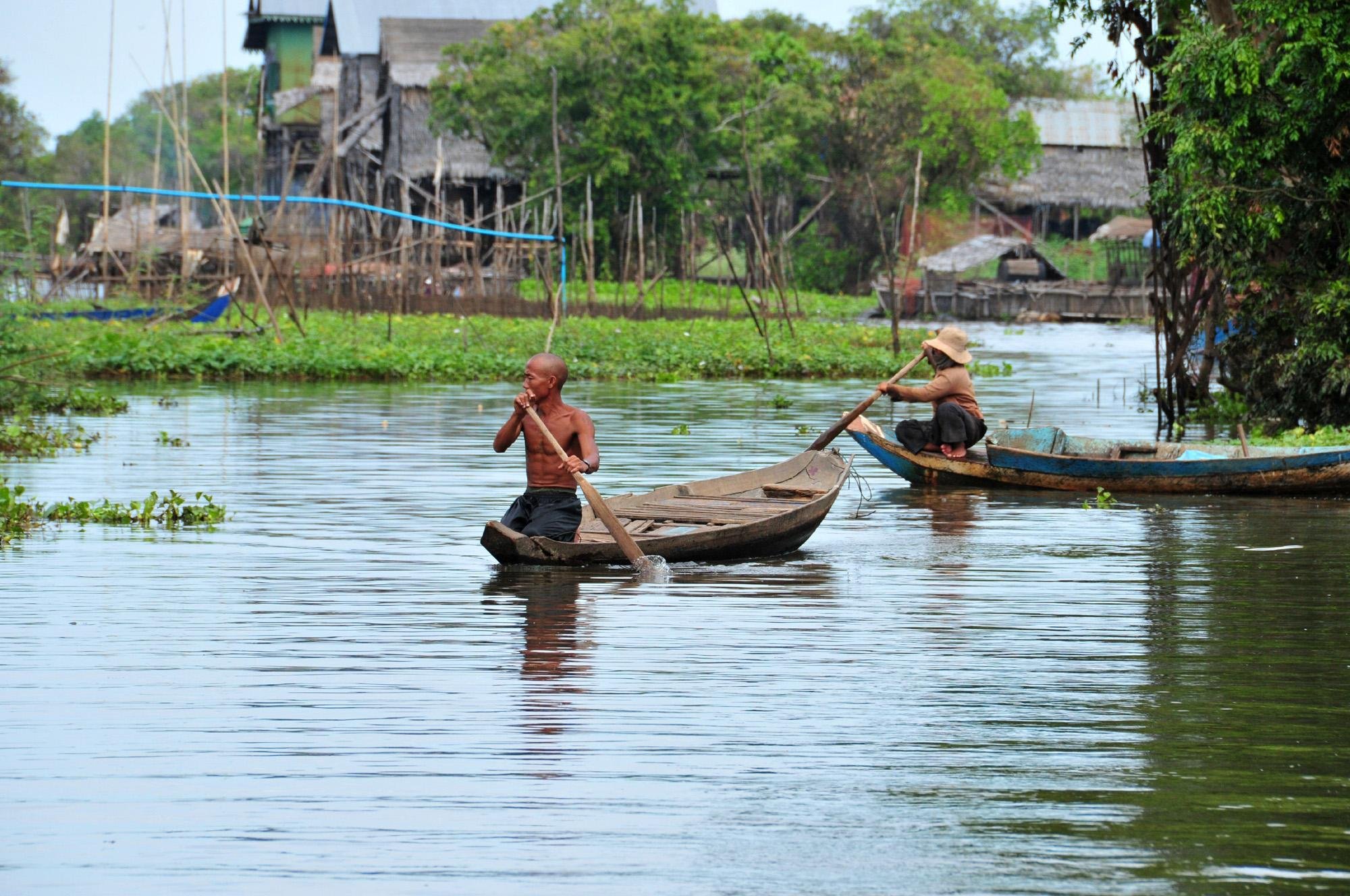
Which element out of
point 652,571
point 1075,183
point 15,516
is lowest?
point 652,571

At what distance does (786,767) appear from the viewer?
4.66 m

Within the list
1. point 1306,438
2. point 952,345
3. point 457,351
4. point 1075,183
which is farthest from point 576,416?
point 1075,183

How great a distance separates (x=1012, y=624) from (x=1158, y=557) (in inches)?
83.9

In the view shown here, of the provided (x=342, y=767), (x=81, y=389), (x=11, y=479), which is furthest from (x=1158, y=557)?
(x=81, y=389)

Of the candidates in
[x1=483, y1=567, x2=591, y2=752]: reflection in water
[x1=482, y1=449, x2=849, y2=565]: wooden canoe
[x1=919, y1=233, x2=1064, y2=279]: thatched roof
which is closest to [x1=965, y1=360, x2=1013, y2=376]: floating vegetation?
[x1=482, y1=449, x2=849, y2=565]: wooden canoe

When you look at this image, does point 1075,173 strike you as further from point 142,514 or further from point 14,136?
point 142,514

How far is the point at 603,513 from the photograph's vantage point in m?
7.64

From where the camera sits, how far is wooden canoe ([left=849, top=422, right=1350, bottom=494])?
10.7m

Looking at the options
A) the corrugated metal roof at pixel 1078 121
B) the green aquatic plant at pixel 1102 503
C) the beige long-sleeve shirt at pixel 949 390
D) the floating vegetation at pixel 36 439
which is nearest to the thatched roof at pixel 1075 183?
the corrugated metal roof at pixel 1078 121

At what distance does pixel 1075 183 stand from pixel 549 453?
133ft

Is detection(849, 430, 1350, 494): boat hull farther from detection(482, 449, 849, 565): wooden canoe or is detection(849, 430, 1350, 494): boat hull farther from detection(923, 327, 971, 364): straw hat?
detection(482, 449, 849, 565): wooden canoe

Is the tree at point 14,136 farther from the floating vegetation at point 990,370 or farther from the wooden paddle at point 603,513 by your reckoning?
the wooden paddle at point 603,513

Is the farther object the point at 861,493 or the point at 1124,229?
the point at 1124,229

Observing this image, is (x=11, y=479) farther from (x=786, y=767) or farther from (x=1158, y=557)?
(x=786, y=767)
